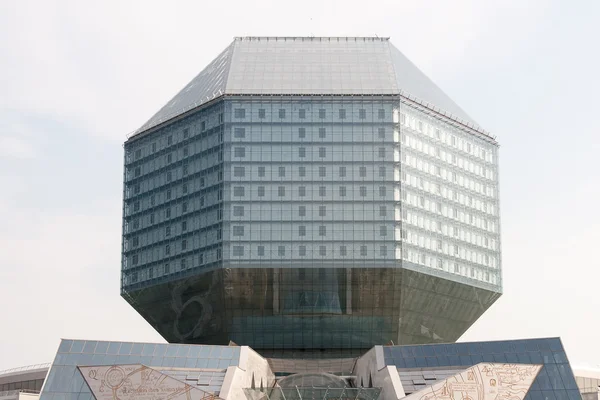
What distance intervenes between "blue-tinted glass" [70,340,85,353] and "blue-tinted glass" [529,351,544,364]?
47.2 metres

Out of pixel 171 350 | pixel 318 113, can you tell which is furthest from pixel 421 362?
pixel 318 113

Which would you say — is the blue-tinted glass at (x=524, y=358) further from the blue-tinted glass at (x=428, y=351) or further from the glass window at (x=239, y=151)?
the glass window at (x=239, y=151)

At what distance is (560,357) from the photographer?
133 metres

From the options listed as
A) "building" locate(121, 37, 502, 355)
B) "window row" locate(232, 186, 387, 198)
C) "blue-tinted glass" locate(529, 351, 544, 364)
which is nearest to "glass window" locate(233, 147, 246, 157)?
"building" locate(121, 37, 502, 355)

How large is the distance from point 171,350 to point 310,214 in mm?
41953

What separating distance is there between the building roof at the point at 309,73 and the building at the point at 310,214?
0.33 metres

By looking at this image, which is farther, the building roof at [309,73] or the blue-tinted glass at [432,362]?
the building roof at [309,73]

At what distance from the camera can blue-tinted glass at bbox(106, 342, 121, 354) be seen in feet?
446

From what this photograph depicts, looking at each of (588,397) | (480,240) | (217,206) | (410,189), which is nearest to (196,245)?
(217,206)

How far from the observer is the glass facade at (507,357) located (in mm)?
129750

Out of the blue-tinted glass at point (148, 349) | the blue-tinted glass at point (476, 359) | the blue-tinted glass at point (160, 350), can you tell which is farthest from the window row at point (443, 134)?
the blue-tinted glass at point (148, 349)

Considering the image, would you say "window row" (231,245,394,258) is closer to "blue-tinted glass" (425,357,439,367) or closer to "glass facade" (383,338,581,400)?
"glass facade" (383,338,581,400)

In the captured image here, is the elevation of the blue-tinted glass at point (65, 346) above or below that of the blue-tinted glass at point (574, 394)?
above

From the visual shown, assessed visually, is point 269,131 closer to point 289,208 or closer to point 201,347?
point 289,208
